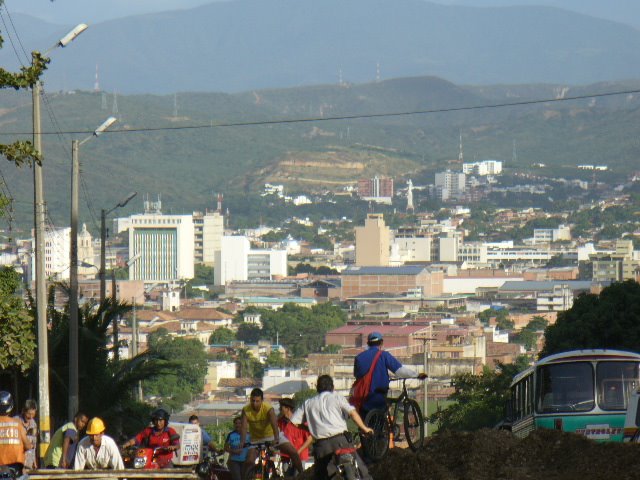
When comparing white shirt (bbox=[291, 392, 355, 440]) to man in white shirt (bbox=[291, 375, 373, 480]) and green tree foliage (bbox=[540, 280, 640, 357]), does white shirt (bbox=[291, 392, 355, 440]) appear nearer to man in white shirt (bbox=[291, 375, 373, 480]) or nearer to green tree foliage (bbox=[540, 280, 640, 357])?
man in white shirt (bbox=[291, 375, 373, 480])

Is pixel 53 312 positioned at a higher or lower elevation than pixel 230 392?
higher

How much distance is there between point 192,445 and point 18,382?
342 inches

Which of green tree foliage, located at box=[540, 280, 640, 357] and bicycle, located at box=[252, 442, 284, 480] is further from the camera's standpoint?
green tree foliage, located at box=[540, 280, 640, 357]

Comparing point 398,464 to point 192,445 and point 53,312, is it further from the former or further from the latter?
point 53,312

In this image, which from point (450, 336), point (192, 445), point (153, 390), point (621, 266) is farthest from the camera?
point (621, 266)

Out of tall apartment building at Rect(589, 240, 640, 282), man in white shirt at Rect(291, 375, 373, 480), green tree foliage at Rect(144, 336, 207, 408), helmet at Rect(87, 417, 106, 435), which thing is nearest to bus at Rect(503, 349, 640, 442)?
man in white shirt at Rect(291, 375, 373, 480)

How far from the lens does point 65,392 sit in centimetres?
2306

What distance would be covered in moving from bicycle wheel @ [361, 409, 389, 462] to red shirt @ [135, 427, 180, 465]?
63.4 inches

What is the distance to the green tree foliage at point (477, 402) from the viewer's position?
44188 mm

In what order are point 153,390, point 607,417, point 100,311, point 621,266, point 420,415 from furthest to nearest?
point 621,266
point 153,390
point 100,311
point 607,417
point 420,415

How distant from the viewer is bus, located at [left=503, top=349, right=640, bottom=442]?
19000 mm

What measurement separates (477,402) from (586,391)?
28.4 metres

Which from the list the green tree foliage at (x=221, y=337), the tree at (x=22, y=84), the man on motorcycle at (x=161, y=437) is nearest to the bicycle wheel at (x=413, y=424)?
the man on motorcycle at (x=161, y=437)

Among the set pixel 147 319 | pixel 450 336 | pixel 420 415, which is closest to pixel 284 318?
pixel 147 319
